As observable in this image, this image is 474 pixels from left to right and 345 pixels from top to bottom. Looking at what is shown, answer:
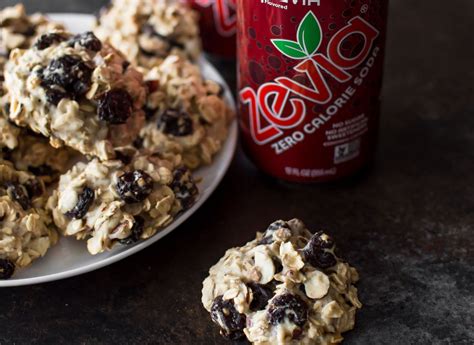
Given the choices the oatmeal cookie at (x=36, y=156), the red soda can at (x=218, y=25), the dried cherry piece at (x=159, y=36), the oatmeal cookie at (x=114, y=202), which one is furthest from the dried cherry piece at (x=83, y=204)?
the red soda can at (x=218, y=25)

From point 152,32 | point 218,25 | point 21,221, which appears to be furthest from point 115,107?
point 218,25

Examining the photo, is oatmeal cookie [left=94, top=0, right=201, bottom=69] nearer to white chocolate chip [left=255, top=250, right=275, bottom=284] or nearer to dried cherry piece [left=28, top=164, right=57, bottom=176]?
dried cherry piece [left=28, top=164, right=57, bottom=176]

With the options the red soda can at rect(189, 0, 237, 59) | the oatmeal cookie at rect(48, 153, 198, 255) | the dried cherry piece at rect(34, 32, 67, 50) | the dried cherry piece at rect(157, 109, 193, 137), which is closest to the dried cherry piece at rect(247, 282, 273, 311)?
the oatmeal cookie at rect(48, 153, 198, 255)

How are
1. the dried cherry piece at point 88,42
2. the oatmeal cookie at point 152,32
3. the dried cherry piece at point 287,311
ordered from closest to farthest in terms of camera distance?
the dried cherry piece at point 287,311, the dried cherry piece at point 88,42, the oatmeal cookie at point 152,32

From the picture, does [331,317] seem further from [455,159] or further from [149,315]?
[455,159]

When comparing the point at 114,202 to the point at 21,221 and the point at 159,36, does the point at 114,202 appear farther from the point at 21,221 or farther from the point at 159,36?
the point at 159,36

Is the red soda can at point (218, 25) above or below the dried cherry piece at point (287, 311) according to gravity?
above

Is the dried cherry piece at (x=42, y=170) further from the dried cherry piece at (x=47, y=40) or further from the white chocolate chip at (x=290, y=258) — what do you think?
the white chocolate chip at (x=290, y=258)
